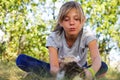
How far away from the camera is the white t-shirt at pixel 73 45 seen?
10.2ft

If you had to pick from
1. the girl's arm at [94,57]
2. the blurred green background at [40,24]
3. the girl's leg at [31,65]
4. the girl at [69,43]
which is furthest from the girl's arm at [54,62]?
the blurred green background at [40,24]

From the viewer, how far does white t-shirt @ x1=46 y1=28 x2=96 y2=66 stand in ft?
10.2

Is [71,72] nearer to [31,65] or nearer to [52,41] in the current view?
[52,41]

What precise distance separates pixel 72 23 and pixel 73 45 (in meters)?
0.38

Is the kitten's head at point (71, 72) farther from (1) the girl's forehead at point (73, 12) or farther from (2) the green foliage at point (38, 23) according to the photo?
(2) the green foliage at point (38, 23)

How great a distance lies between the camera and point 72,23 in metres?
2.86

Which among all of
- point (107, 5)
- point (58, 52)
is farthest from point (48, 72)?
point (107, 5)

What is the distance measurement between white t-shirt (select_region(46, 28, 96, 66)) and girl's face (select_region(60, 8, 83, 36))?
0.16 meters

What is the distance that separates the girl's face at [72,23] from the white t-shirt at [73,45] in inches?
6.4

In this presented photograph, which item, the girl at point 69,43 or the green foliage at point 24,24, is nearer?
the girl at point 69,43

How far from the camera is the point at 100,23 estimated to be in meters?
6.25

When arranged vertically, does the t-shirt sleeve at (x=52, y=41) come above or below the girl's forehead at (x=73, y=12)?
below

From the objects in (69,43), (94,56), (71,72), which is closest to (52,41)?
(69,43)


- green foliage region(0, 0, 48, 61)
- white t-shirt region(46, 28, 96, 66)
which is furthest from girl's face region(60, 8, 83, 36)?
green foliage region(0, 0, 48, 61)
